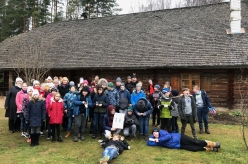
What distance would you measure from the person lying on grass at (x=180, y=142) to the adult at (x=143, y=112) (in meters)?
0.65

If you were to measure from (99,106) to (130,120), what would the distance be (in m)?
1.06

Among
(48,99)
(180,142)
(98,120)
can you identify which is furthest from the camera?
(98,120)

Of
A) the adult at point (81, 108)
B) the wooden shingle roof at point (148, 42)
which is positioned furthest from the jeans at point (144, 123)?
the wooden shingle roof at point (148, 42)

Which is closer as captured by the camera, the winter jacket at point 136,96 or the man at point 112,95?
the man at point 112,95

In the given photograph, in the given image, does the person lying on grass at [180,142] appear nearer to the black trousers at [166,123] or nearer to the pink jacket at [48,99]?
the black trousers at [166,123]

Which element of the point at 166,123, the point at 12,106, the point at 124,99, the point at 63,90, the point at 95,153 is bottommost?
the point at 95,153

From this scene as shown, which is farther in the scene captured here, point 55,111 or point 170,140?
point 55,111

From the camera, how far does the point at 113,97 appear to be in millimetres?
7750

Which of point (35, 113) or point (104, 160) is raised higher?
point (35, 113)

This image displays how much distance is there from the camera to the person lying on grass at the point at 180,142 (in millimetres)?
6332

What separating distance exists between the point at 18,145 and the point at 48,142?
2.71ft

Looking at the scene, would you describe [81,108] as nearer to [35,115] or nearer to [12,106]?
[35,115]

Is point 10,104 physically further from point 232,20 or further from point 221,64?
point 232,20

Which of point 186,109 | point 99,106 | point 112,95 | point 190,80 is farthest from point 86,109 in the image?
point 190,80
